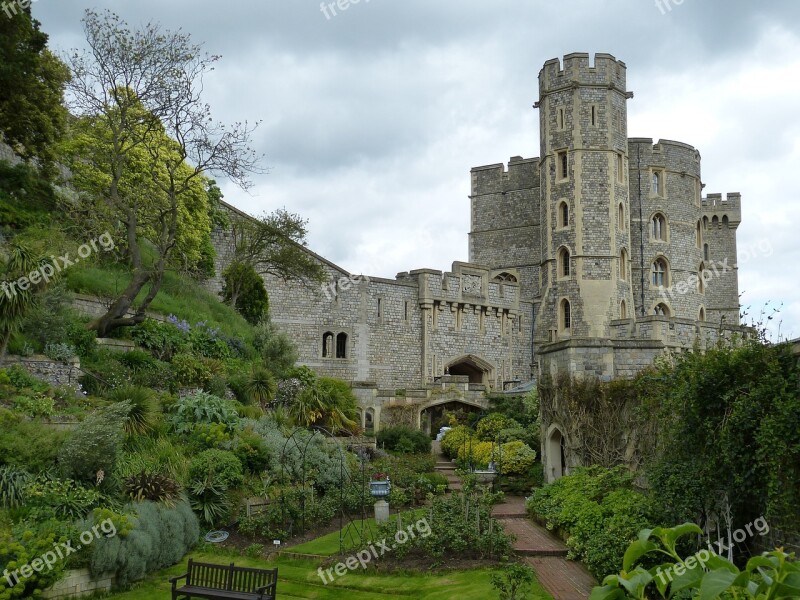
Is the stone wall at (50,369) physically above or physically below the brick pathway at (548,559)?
above

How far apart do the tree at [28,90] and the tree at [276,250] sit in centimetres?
801

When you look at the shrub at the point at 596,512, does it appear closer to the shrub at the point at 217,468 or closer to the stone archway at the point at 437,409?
the shrub at the point at 217,468

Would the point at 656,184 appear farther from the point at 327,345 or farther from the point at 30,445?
the point at 30,445

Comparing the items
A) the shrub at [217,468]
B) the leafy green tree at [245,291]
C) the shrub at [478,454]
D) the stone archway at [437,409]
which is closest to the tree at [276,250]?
the leafy green tree at [245,291]

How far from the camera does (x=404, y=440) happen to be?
23672 millimetres

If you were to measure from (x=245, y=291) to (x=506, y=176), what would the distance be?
18.6m

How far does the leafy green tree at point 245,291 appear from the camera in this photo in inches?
1149

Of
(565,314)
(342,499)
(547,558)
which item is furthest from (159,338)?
(565,314)

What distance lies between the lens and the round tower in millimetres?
34750

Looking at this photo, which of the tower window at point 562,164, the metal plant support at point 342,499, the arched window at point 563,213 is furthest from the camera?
the tower window at point 562,164

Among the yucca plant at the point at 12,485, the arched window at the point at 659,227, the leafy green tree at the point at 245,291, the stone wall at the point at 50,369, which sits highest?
the arched window at the point at 659,227

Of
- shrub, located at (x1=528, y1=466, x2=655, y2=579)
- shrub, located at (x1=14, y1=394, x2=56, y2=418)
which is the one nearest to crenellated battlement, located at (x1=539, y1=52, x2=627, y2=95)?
shrub, located at (x1=528, y1=466, x2=655, y2=579)

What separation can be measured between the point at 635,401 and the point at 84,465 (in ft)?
34.2

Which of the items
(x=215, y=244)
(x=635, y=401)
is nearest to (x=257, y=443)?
(x=635, y=401)
